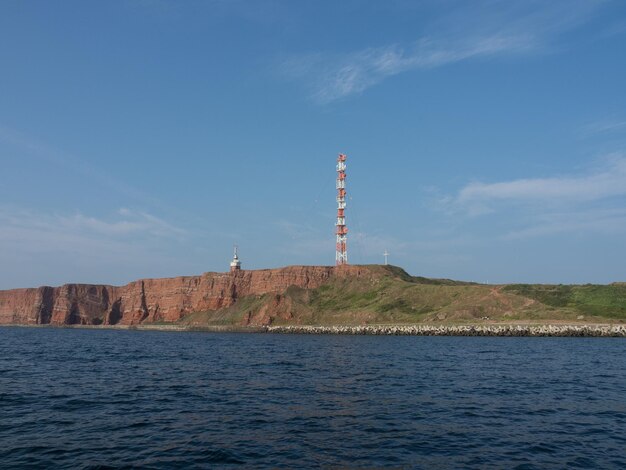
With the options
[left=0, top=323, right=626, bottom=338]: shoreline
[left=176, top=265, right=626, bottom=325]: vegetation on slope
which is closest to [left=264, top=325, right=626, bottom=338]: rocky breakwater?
[left=0, top=323, right=626, bottom=338]: shoreline

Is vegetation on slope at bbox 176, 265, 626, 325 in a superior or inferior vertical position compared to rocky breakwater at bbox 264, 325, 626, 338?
superior

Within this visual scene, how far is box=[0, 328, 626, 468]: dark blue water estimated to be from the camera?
17.0 meters

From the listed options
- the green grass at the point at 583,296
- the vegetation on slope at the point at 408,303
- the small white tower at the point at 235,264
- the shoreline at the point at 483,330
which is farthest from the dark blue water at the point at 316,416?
the small white tower at the point at 235,264

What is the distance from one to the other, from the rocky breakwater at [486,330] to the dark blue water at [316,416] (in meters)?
49.0

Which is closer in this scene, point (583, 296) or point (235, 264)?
point (583, 296)

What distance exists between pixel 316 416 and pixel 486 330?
261 feet

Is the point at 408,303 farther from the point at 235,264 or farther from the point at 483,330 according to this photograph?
the point at 235,264

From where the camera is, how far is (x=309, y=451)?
17578mm

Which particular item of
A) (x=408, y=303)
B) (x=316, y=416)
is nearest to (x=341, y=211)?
(x=408, y=303)

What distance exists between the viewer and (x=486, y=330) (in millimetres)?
94688

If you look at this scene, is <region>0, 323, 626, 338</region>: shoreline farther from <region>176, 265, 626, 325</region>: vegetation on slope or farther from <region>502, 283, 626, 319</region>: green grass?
<region>502, 283, 626, 319</region>: green grass

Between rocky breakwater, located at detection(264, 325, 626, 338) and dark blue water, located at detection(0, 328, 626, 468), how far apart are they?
4895cm

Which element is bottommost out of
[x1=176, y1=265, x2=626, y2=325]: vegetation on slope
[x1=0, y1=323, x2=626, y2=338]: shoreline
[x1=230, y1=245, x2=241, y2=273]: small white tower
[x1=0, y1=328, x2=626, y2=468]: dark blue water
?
[x1=0, y1=328, x2=626, y2=468]: dark blue water

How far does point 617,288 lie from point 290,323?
86268mm
